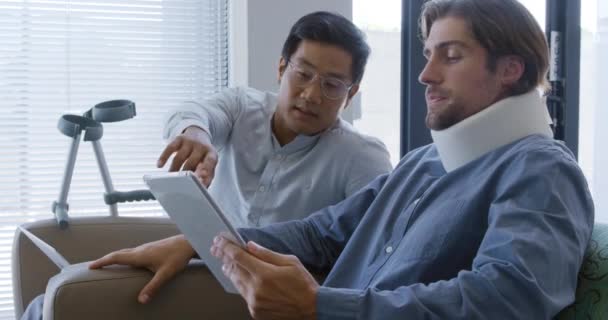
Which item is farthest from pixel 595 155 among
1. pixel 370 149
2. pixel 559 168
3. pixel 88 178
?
pixel 559 168

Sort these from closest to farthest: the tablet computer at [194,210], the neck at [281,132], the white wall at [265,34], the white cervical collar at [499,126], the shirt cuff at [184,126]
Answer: the tablet computer at [194,210] → the white cervical collar at [499,126] → the shirt cuff at [184,126] → the neck at [281,132] → the white wall at [265,34]

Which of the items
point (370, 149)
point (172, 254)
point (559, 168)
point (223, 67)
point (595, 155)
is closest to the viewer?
point (559, 168)

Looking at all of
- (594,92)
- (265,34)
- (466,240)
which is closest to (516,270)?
(466,240)

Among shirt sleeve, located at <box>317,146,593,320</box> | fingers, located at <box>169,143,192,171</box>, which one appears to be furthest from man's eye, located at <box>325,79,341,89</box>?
shirt sleeve, located at <box>317,146,593,320</box>

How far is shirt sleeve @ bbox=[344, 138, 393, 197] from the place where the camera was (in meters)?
1.90

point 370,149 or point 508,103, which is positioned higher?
point 508,103

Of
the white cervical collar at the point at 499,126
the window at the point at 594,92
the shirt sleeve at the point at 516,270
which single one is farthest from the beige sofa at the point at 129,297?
the window at the point at 594,92

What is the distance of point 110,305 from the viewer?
4.67ft

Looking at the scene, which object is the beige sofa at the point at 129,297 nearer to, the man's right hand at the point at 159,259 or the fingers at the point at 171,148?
the man's right hand at the point at 159,259

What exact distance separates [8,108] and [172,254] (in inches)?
73.2

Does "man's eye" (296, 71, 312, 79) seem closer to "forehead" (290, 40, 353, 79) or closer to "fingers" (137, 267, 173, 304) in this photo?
"forehead" (290, 40, 353, 79)

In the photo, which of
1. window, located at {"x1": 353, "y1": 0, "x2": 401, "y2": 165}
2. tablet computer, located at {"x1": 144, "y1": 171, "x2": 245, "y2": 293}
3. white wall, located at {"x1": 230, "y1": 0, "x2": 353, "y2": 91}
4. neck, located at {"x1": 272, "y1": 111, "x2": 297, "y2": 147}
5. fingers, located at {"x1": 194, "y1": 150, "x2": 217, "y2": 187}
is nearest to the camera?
tablet computer, located at {"x1": 144, "y1": 171, "x2": 245, "y2": 293}

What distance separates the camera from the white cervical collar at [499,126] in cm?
137

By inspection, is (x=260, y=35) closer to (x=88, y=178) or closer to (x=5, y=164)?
(x=88, y=178)
